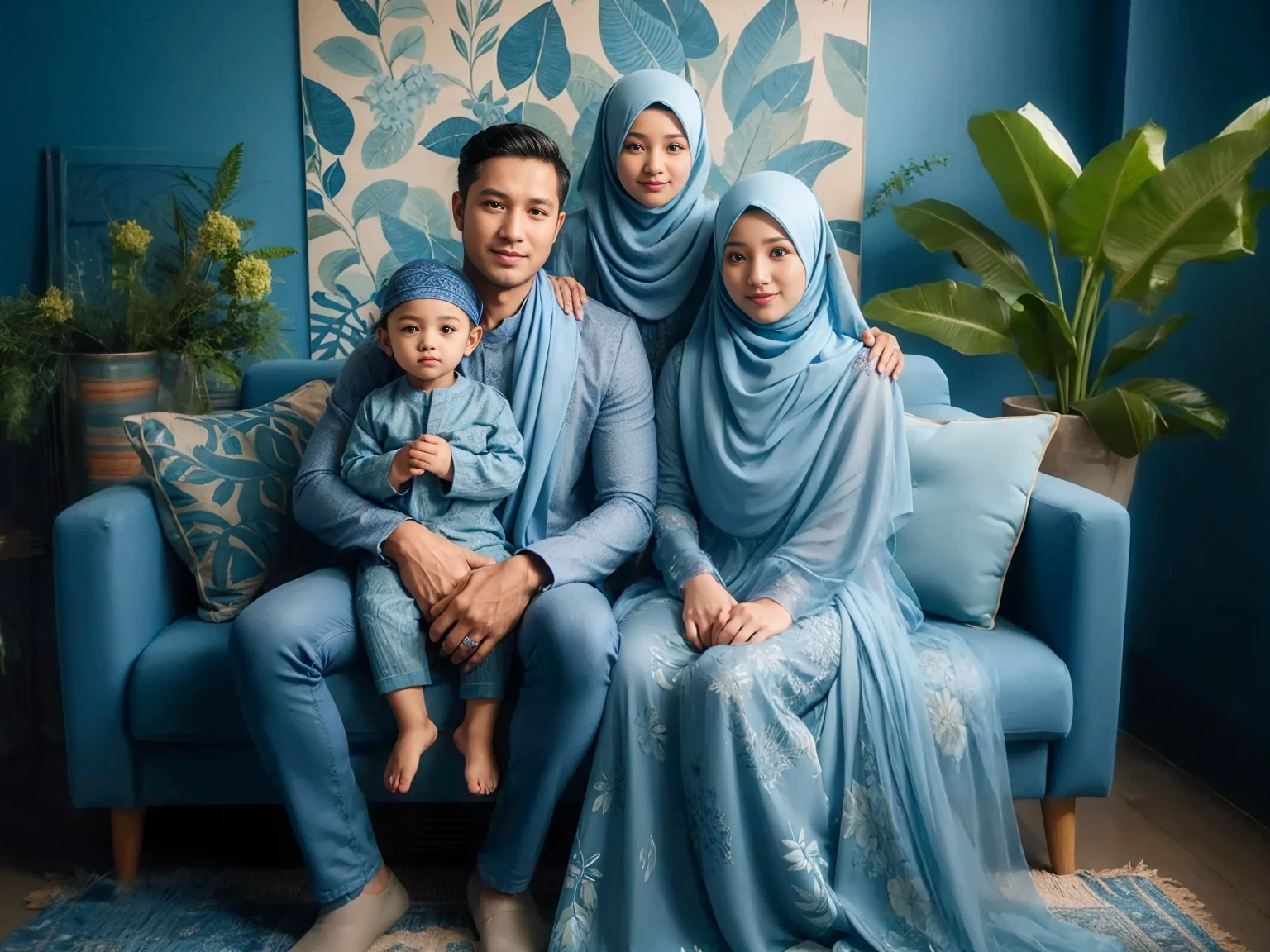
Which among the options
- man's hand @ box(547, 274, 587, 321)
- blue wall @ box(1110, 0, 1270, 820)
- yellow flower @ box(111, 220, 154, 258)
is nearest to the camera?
man's hand @ box(547, 274, 587, 321)

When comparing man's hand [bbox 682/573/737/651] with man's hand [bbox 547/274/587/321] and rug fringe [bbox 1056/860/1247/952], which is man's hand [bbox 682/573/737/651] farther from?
rug fringe [bbox 1056/860/1247/952]

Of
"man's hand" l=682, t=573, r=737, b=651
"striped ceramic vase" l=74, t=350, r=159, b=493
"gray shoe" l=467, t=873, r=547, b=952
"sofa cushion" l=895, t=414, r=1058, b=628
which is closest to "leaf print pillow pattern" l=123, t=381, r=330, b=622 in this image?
"striped ceramic vase" l=74, t=350, r=159, b=493

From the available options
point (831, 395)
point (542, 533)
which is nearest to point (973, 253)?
point (831, 395)

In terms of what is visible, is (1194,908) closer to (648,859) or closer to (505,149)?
(648,859)

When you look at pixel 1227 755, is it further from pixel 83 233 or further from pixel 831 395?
pixel 83 233

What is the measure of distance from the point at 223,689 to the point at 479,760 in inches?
17.8

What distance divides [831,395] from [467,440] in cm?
64

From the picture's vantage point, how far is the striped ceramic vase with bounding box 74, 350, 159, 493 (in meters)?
2.42

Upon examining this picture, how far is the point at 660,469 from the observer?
1.97 meters

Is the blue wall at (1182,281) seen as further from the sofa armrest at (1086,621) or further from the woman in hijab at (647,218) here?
the woman in hijab at (647,218)

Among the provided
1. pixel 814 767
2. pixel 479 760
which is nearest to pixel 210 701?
pixel 479 760

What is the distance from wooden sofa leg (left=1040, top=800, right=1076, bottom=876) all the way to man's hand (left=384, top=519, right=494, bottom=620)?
1089 millimetres

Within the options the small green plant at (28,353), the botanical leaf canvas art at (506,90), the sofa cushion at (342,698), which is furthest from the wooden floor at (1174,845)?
the botanical leaf canvas art at (506,90)

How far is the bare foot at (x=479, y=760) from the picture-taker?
162 centimetres
